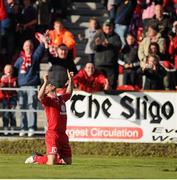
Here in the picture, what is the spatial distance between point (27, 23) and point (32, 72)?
324 centimetres

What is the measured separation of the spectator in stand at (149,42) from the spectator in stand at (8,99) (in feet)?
10.2

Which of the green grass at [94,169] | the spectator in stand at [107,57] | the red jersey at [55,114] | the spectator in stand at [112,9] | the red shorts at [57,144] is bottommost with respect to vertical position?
the green grass at [94,169]

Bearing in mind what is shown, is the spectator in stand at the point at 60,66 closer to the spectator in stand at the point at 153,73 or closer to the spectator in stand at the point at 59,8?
the spectator in stand at the point at 153,73

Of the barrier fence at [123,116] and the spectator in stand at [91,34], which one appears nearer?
the barrier fence at [123,116]

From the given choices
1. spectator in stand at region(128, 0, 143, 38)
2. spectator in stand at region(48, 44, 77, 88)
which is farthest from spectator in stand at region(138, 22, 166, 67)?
spectator in stand at region(48, 44, 77, 88)

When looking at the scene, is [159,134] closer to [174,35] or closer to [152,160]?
[152,160]

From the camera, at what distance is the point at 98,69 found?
23.3 meters

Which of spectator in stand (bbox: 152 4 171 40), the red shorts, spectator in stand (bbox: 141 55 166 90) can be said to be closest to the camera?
the red shorts

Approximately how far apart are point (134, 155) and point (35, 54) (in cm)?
327

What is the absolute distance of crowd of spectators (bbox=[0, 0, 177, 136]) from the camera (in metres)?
22.2

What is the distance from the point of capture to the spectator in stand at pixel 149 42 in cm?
2339

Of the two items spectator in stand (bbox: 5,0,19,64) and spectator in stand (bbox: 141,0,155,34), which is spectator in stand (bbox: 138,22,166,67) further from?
spectator in stand (bbox: 5,0,19,64)

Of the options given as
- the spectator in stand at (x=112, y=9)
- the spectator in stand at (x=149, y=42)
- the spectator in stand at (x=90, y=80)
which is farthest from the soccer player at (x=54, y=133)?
the spectator in stand at (x=112, y=9)

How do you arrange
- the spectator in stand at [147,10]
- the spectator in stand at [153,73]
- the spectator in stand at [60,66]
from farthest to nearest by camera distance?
the spectator in stand at [147,10] → the spectator in stand at [60,66] → the spectator in stand at [153,73]
